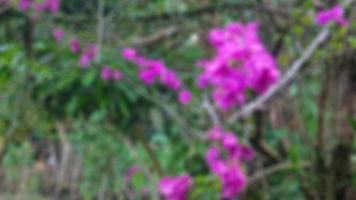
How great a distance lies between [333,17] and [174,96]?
4.63ft

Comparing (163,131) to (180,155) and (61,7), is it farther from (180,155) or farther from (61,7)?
(61,7)

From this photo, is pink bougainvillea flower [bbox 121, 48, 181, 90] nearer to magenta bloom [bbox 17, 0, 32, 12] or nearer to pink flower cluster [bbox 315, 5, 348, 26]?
magenta bloom [bbox 17, 0, 32, 12]

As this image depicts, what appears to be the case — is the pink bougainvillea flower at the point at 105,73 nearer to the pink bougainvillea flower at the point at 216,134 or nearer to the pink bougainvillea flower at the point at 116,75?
the pink bougainvillea flower at the point at 116,75

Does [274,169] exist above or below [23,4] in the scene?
below

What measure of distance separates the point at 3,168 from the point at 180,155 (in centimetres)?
294

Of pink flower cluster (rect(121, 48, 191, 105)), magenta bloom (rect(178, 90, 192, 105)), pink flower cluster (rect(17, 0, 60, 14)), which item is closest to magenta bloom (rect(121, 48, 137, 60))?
pink flower cluster (rect(121, 48, 191, 105))

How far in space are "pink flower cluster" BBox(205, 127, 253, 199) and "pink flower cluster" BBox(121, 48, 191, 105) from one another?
27.4 inches

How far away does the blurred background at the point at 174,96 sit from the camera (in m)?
2.60

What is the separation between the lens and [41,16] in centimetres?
307

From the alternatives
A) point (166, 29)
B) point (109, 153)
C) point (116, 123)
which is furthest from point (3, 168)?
point (166, 29)

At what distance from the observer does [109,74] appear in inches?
125

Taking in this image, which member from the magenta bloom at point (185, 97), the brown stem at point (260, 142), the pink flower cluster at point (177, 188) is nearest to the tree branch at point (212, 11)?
the magenta bloom at point (185, 97)

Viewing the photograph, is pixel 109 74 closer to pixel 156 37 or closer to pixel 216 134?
pixel 156 37

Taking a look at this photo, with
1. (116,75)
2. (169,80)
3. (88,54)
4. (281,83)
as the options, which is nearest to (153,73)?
(169,80)
